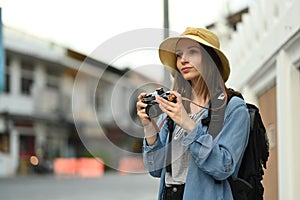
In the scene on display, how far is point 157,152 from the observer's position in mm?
2154

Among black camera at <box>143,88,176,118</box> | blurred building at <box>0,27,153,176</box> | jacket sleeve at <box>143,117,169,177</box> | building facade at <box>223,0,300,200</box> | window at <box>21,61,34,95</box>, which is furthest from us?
window at <box>21,61,34,95</box>

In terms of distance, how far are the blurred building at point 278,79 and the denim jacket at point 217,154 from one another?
5.73ft

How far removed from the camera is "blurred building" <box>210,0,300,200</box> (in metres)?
4.07

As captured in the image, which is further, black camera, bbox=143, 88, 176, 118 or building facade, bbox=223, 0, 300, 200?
building facade, bbox=223, 0, 300, 200

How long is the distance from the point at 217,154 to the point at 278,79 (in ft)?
8.73

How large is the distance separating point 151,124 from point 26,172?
94.8 feet

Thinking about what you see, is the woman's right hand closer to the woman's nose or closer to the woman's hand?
the woman's hand

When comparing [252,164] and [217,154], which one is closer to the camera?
[217,154]

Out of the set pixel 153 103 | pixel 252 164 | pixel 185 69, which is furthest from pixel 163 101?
pixel 252 164

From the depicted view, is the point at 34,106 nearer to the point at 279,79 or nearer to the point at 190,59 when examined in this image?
the point at 279,79

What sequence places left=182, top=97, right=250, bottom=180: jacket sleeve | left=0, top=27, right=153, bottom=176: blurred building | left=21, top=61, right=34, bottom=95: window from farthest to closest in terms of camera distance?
left=21, top=61, right=34, bottom=95: window → left=0, top=27, right=153, bottom=176: blurred building → left=182, top=97, right=250, bottom=180: jacket sleeve

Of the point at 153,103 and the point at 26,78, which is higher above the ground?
the point at 26,78

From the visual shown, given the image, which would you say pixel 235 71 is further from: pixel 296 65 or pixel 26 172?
pixel 26 172

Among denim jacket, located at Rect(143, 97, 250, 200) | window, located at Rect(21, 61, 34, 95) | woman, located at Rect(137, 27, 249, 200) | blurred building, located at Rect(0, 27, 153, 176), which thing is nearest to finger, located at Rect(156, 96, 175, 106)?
woman, located at Rect(137, 27, 249, 200)
